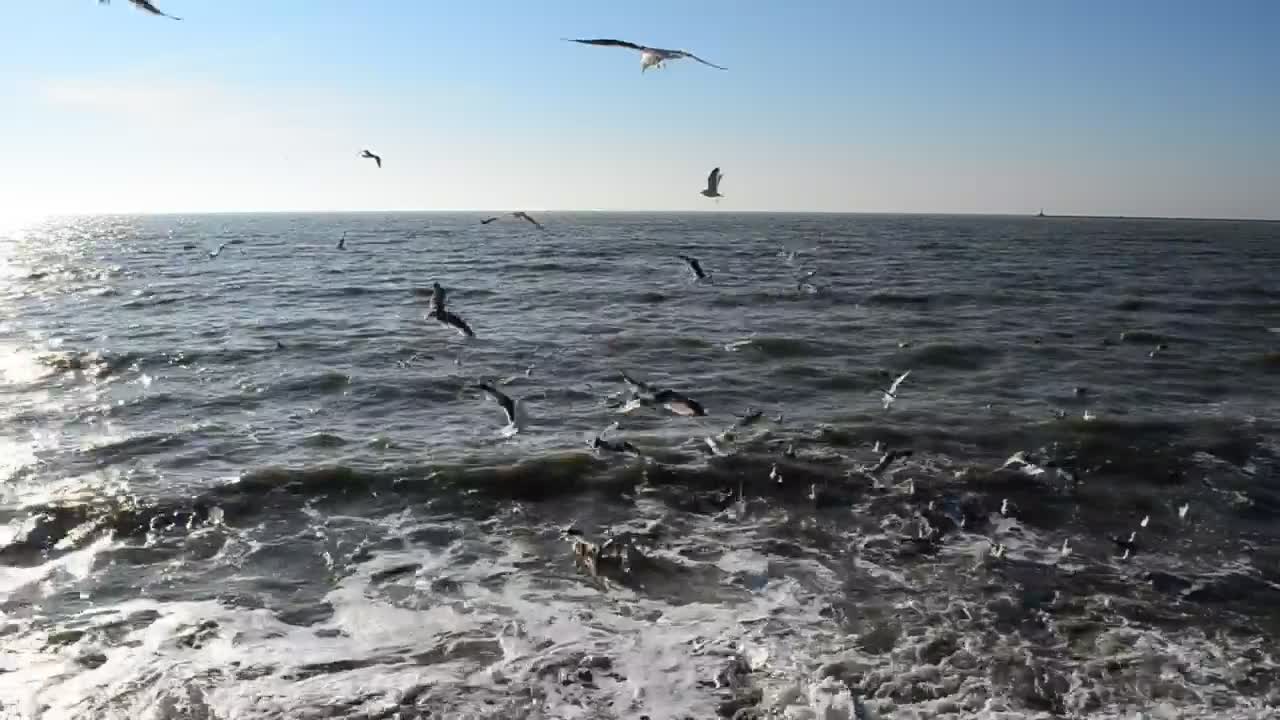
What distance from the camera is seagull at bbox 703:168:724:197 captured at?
12680 millimetres

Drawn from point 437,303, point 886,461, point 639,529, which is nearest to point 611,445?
point 639,529

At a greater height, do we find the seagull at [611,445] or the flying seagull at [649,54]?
the flying seagull at [649,54]

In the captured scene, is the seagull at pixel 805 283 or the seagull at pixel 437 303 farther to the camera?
the seagull at pixel 805 283

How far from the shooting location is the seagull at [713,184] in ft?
41.6

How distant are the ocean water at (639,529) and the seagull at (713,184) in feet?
13.0

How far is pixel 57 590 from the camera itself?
27.0ft

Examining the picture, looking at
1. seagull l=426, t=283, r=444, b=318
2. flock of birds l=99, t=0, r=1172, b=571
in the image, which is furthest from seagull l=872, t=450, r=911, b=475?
seagull l=426, t=283, r=444, b=318

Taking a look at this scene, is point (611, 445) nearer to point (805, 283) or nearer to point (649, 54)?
point (649, 54)

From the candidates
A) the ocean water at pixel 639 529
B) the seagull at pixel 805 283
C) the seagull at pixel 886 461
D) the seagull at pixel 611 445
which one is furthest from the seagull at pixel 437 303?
the seagull at pixel 805 283

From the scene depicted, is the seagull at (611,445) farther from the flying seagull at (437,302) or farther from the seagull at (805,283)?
the seagull at (805,283)

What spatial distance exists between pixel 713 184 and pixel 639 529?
5.65 metres

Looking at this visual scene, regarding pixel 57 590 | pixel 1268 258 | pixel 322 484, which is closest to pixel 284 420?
pixel 322 484

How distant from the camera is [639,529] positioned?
394 inches

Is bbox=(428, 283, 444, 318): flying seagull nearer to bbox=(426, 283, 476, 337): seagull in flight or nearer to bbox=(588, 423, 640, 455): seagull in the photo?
bbox=(426, 283, 476, 337): seagull in flight
